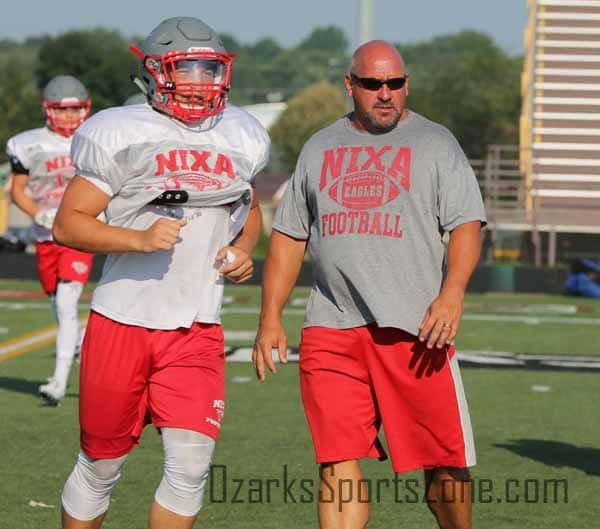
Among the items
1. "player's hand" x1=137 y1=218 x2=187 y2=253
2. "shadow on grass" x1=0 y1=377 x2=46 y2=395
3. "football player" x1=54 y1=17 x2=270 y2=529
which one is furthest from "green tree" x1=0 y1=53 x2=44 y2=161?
"player's hand" x1=137 y1=218 x2=187 y2=253

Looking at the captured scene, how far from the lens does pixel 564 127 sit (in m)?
28.9

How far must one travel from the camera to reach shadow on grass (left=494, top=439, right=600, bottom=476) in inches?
301

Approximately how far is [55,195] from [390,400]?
16.5 feet

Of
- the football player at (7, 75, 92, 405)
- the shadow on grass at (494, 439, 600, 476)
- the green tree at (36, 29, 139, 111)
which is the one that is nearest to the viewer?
the shadow on grass at (494, 439, 600, 476)

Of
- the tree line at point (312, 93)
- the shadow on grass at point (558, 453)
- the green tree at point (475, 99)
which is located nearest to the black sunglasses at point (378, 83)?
the shadow on grass at point (558, 453)

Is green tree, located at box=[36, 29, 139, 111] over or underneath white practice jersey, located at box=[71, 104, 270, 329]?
underneath

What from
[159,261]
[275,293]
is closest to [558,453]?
[275,293]

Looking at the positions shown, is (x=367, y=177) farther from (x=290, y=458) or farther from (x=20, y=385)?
(x=20, y=385)

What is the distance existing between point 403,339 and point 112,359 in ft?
3.07

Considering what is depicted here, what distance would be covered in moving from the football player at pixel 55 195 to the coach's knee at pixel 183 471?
14.2 feet

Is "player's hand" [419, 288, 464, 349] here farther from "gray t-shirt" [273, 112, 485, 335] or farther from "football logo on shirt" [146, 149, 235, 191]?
"football logo on shirt" [146, 149, 235, 191]

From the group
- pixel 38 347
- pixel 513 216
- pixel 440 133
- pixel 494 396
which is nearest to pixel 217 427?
pixel 440 133

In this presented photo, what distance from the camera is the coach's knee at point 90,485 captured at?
17.4 ft

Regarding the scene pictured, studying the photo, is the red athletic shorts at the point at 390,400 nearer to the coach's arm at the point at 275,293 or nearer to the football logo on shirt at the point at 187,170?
the coach's arm at the point at 275,293
